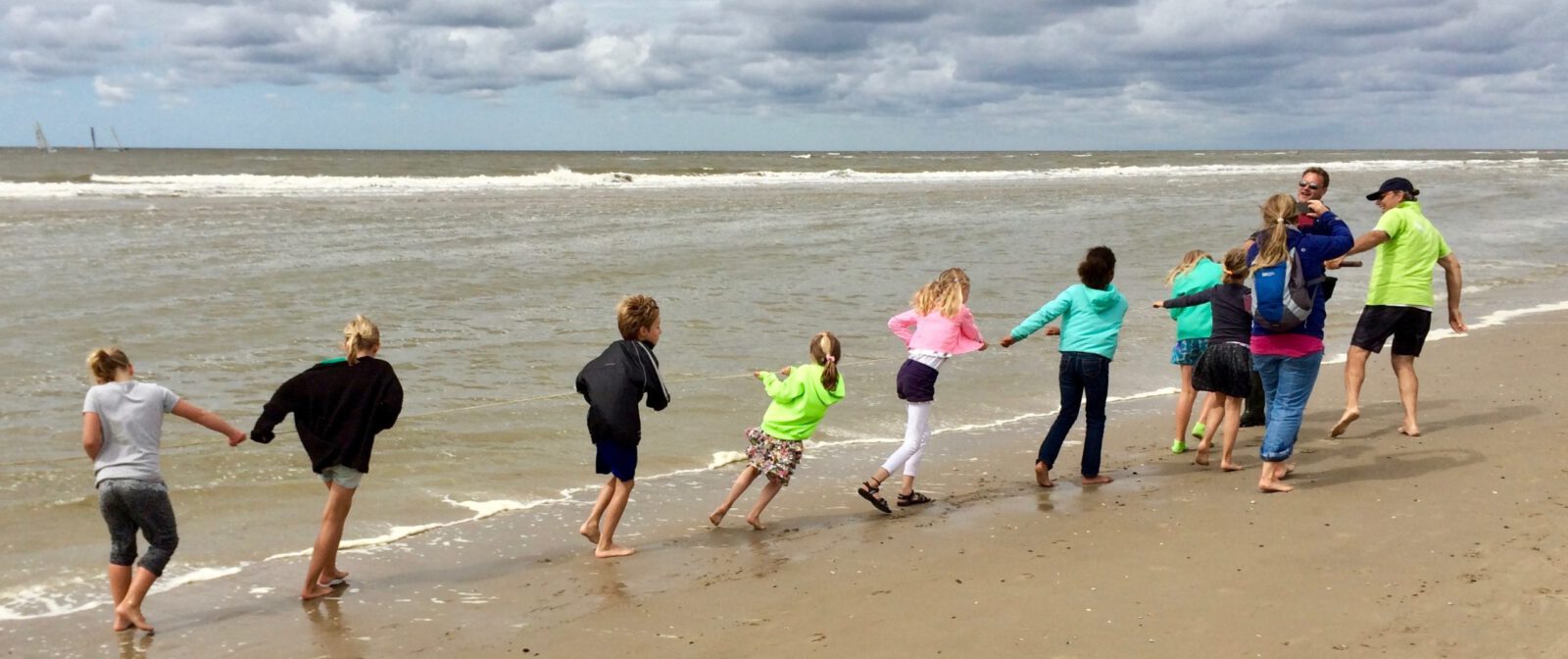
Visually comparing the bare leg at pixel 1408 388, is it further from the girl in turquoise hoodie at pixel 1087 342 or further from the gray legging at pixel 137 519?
the gray legging at pixel 137 519

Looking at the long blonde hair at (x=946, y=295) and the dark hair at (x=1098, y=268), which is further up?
the dark hair at (x=1098, y=268)

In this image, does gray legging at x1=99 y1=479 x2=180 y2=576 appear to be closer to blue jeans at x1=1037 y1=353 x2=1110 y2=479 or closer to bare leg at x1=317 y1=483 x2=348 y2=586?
bare leg at x1=317 y1=483 x2=348 y2=586

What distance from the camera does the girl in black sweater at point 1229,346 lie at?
24.7 feet

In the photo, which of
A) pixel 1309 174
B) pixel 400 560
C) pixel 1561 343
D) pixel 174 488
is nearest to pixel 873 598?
pixel 400 560

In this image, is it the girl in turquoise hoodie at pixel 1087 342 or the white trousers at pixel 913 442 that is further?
the girl in turquoise hoodie at pixel 1087 342

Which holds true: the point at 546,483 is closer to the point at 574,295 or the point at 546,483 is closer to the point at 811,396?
the point at 811,396

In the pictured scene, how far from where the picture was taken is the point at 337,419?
5.74 m

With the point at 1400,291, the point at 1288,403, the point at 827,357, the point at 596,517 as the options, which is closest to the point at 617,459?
the point at 596,517

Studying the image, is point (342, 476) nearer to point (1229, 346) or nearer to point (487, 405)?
point (487, 405)

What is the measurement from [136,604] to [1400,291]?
7382 mm

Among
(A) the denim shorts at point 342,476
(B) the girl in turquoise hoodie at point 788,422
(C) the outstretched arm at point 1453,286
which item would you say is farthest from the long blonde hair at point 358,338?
(C) the outstretched arm at point 1453,286

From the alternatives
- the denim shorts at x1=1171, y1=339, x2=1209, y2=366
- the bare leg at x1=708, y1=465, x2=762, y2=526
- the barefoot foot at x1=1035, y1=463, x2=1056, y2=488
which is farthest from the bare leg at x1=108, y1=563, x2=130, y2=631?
the denim shorts at x1=1171, y1=339, x2=1209, y2=366

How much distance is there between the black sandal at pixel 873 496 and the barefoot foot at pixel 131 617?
11.8ft

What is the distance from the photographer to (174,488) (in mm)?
7352
